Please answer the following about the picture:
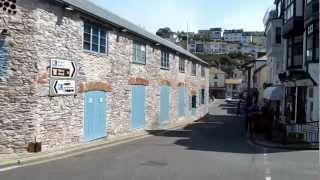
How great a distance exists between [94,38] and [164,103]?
1759 centimetres

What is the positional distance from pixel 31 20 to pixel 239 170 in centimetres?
885

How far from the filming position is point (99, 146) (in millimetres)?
23312

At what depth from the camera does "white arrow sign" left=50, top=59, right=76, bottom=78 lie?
20875 millimetres

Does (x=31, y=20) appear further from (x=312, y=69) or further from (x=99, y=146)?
(x=312, y=69)

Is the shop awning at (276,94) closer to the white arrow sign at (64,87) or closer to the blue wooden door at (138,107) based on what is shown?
the blue wooden door at (138,107)

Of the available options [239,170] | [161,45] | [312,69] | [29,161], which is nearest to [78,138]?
[29,161]

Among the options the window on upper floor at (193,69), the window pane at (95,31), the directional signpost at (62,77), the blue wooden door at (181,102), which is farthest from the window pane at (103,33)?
the window on upper floor at (193,69)

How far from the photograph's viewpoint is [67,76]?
2208 centimetres

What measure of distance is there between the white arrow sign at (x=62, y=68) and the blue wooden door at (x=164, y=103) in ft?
61.2

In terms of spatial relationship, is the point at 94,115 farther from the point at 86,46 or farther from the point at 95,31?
the point at 95,31

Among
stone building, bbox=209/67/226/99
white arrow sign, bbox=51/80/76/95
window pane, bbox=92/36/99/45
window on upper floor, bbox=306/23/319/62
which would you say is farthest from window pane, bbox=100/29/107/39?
stone building, bbox=209/67/226/99

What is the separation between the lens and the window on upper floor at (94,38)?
24328 mm

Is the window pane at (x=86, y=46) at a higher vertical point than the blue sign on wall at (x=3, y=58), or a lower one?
higher

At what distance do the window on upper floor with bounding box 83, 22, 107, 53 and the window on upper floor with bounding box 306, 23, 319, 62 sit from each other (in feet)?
38.2
